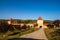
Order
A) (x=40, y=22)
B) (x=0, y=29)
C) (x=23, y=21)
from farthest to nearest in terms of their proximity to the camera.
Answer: (x=40, y=22) < (x=23, y=21) < (x=0, y=29)

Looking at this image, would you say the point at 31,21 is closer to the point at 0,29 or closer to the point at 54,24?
the point at 54,24

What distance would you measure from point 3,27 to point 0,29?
0.37m

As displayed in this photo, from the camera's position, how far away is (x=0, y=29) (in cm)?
1273

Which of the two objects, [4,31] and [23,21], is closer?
[4,31]

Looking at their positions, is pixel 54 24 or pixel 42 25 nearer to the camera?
pixel 54 24

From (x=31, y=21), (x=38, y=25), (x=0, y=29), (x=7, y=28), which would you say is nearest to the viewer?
(x=0, y=29)

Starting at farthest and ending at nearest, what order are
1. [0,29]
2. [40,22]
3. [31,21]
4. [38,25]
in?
1. [40,22]
2. [38,25]
3. [31,21]
4. [0,29]

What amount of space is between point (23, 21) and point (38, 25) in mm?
7029

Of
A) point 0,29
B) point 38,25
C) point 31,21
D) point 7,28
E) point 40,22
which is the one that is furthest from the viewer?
point 40,22

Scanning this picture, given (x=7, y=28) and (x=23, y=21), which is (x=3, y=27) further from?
(x=23, y=21)

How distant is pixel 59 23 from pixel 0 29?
15.9m

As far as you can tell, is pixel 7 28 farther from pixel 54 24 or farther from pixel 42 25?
pixel 42 25

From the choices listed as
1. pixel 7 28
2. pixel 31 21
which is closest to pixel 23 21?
pixel 31 21

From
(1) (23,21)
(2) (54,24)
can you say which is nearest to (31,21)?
(1) (23,21)
